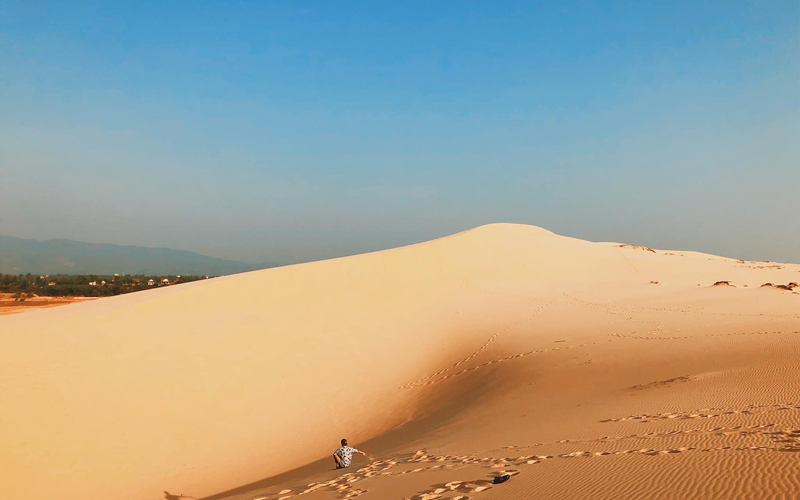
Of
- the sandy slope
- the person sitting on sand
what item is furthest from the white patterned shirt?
the sandy slope

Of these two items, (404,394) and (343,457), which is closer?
(343,457)

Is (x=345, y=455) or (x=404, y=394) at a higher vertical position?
(x=345, y=455)

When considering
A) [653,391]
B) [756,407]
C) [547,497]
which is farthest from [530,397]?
[547,497]

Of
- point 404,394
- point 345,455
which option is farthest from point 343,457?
point 404,394

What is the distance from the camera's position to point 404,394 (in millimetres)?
14367

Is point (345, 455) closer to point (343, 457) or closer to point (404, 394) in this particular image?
point (343, 457)

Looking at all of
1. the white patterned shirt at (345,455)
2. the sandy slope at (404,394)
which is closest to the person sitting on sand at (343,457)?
the white patterned shirt at (345,455)

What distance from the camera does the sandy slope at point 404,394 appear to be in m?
6.59

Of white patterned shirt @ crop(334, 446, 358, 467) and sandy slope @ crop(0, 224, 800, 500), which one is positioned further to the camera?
white patterned shirt @ crop(334, 446, 358, 467)

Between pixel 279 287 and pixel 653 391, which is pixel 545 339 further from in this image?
pixel 279 287

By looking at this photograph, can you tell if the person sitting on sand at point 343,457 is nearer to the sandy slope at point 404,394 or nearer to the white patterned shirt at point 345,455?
the white patterned shirt at point 345,455

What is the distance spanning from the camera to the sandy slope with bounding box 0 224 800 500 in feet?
21.6

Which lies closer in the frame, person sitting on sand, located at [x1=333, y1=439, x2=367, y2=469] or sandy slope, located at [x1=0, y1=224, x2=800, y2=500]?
sandy slope, located at [x1=0, y1=224, x2=800, y2=500]

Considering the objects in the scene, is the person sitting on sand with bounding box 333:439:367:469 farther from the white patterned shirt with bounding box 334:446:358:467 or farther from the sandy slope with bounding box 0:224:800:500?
the sandy slope with bounding box 0:224:800:500
